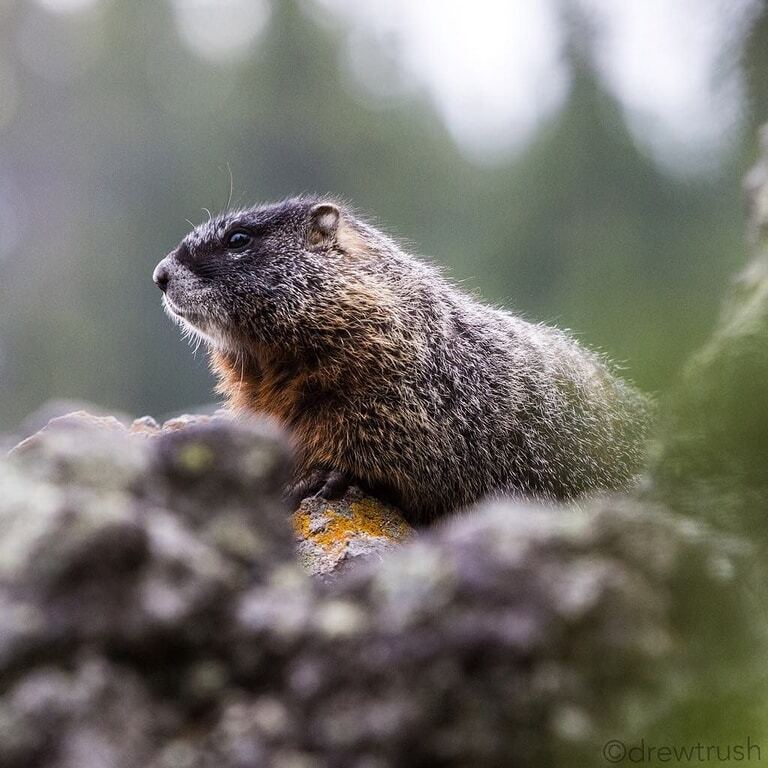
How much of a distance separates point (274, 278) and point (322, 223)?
33cm

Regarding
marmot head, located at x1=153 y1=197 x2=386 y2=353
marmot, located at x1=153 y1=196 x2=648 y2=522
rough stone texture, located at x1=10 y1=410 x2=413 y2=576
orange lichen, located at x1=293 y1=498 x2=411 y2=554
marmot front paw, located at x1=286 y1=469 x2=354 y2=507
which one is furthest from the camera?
marmot head, located at x1=153 y1=197 x2=386 y2=353

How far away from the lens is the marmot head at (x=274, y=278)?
11.2ft

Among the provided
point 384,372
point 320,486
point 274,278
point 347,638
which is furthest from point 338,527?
point 347,638

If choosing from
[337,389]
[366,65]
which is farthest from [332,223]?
[366,65]

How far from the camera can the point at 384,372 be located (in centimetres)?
328

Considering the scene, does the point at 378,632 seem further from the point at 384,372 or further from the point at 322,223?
the point at 322,223

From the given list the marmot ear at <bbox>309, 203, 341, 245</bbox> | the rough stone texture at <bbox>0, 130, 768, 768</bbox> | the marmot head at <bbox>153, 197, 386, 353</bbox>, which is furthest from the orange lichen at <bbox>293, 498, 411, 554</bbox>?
the rough stone texture at <bbox>0, 130, 768, 768</bbox>

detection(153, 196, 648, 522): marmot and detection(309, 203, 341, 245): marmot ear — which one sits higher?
detection(309, 203, 341, 245): marmot ear

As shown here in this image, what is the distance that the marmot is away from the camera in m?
3.18

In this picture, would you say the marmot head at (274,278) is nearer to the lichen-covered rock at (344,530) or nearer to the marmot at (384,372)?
the marmot at (384,372)

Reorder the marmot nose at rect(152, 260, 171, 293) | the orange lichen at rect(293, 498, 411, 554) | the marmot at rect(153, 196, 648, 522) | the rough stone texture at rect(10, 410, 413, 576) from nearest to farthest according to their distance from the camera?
1. the rough stone texture at rect(10, 410, 413, 576)
2. the orange lichen at rect(293, 498, 411, 554)
3. the marmot at rect(153, 196, 648, 522)
4. the marmot nose at rect(152, 260, 171, 293)

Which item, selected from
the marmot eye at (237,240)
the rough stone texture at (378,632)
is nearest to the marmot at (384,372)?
the marmot eye at (237,240)

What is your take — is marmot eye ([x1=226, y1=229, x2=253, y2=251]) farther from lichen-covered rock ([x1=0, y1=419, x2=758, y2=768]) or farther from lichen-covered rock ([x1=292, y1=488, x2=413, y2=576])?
lichen-covered rock ([x1=0, y1=419, x2=758, y2=768])

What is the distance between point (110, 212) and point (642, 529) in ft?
58.1
